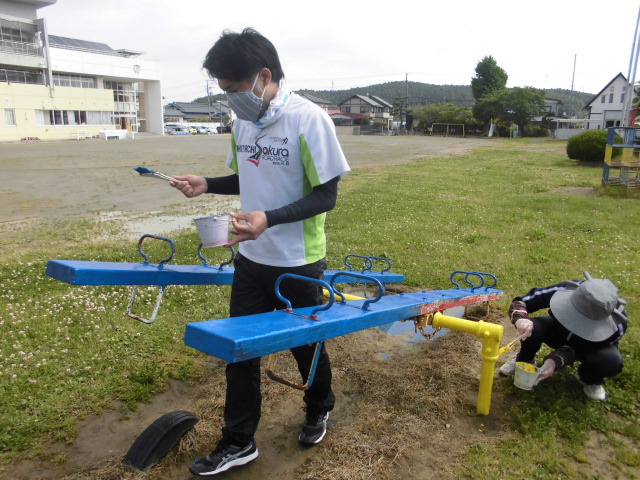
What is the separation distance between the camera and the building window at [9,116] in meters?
41.8

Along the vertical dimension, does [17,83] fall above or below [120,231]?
above

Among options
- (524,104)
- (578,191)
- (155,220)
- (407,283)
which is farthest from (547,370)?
(524,104)

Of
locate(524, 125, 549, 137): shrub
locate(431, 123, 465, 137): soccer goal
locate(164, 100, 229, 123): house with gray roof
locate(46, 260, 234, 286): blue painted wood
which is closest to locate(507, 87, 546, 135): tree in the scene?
locate(524, 125, 549, 137): shrub

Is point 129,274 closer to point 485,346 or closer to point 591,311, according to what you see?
point 485,346

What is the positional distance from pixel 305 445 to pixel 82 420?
135 cm

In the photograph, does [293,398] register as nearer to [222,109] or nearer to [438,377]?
[438,377]

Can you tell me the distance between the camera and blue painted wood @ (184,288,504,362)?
1742mm

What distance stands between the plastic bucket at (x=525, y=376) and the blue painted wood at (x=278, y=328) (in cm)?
101

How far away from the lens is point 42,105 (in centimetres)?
4456

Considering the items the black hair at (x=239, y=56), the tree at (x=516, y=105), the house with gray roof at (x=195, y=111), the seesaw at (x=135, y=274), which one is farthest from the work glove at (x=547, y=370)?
the house with gray roof at (x=195, y=111)

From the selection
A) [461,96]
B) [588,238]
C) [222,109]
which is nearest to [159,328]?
[588,238]

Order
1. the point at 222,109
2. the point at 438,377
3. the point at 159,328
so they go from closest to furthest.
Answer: the point at 438,377
the point at 159,328
the point at 222,109

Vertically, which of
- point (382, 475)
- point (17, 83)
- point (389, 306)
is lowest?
point (382, 475)

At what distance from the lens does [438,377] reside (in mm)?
3635
